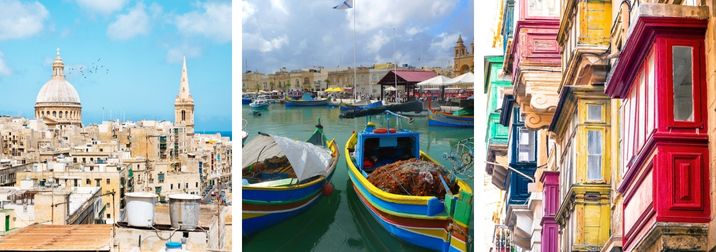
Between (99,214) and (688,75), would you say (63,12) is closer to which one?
(99,214)

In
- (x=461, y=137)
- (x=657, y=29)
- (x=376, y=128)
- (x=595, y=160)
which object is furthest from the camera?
(x=376, y=128)

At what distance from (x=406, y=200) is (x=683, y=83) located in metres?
4.04

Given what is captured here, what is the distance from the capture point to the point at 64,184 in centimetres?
604

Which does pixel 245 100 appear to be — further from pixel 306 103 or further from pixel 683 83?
pixel 683 83

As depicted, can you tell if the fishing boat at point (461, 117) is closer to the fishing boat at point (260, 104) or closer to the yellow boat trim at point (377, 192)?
the yellow boat trim at point (377, 192)

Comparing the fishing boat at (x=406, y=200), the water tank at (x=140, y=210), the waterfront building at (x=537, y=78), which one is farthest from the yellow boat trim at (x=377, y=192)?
the waterfront building at (x=537, y=78)

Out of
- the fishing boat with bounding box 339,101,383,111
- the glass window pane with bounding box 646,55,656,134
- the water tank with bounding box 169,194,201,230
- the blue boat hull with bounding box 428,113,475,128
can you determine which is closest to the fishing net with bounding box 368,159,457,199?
the blue boat hull with bounding box 428,113,475,128

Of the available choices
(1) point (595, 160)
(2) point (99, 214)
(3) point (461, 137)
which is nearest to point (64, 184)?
(2) point (99, 214)

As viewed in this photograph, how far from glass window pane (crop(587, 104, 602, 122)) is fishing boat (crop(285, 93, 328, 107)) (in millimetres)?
3349

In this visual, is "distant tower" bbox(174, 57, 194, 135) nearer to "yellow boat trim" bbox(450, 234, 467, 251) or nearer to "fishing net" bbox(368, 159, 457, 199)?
"fishing net" bbox(368, 159, 457, 199)

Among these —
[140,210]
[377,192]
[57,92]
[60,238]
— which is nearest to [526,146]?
[377,192]

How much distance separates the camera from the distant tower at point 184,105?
19.7 feet

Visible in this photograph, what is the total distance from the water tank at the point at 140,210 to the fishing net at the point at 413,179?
1.22 m

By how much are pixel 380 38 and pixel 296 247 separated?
1196 millimetres
